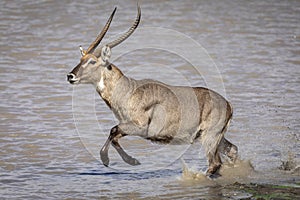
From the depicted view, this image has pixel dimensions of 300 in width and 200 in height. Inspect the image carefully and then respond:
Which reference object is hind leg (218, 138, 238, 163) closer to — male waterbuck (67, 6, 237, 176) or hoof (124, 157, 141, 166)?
male waterbuck (67, 6, 237, 176)

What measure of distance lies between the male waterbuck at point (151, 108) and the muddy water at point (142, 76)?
1.15 feet

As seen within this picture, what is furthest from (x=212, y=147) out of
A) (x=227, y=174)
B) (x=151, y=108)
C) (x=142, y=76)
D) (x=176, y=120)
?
(x=142, y=76)

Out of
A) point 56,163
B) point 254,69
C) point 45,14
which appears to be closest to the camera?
point 56,163

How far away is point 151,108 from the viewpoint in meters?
8.46

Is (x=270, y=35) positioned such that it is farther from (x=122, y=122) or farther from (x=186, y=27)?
(x=122, y=122)

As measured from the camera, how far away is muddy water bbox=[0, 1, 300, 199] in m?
8.47

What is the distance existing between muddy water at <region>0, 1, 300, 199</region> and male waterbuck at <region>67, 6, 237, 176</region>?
1.15ft

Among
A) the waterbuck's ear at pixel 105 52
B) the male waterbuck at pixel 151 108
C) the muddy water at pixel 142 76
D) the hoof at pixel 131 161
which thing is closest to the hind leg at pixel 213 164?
the male waterbuck at pixel 151 108

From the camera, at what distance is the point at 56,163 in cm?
909

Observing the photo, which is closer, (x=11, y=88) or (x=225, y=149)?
(x=225, y=149)

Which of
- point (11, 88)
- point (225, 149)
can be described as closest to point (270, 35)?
point (11, 88)

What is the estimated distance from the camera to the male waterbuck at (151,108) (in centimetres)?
834

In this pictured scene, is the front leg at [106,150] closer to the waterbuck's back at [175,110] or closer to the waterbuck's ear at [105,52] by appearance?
the waterbuck's back at [175,110]

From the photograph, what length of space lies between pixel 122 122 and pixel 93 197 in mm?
943
